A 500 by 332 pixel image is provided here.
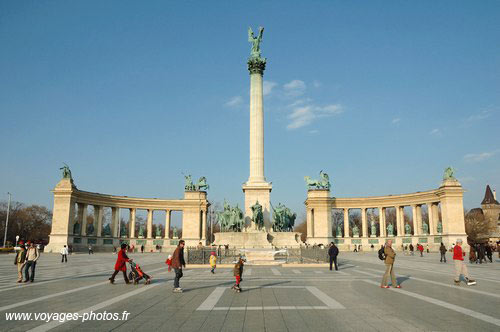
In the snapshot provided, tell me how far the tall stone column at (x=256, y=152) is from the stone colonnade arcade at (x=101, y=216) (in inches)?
1347

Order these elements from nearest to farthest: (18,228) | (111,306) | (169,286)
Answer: (111,306) → (169,286) → (18,228)

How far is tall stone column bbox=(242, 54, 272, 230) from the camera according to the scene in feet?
161

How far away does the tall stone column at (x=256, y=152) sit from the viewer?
4894 cm

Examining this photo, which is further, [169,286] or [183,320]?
[169,286]

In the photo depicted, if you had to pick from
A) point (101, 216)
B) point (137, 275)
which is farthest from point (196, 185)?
point (137, 275)

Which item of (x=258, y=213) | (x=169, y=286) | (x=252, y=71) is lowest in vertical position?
(x=169, y=286)

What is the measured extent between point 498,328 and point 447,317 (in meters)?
1.35

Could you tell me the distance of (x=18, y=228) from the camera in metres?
94.6

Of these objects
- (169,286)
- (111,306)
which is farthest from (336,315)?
(169,286)

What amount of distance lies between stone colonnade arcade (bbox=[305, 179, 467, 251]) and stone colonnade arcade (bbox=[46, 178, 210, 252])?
25.6m

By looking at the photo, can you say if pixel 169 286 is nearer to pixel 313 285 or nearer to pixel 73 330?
pixel 313 285

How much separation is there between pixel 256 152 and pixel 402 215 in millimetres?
46087

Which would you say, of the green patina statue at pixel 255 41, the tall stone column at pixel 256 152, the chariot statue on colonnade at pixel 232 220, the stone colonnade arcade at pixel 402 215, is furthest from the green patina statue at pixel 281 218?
the stone colonnade arcade at pixel 402 215

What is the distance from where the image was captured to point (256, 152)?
51.0 m
